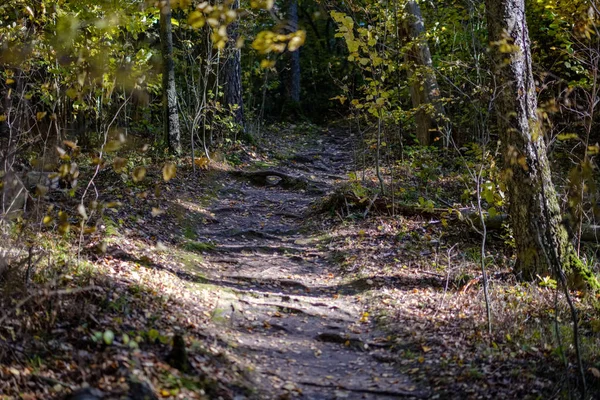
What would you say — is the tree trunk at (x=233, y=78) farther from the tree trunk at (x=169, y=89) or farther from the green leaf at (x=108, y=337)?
the green leaf at (x=108, y=337)

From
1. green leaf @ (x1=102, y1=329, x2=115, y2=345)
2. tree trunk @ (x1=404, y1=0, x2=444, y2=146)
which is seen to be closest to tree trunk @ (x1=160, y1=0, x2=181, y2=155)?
tree trunk @ (x1=404, y1=0, x2=444, y2=146)

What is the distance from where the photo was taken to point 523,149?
6.64 metres

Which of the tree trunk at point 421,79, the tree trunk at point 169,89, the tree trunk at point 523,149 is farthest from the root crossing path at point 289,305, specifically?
the tree trunk at point 421,79

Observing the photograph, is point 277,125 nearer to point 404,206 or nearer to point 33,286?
point 404,206

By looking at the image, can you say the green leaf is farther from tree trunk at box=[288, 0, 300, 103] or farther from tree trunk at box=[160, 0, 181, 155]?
tree trunk at box=[288, 0, 300, 103]

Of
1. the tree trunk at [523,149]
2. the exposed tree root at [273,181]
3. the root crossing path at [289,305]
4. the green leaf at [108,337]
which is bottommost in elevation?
the root crossing path at [289,305]

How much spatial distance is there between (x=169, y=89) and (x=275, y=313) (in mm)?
7236

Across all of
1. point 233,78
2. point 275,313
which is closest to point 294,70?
point 233,78

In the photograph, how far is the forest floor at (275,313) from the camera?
4.09 metres

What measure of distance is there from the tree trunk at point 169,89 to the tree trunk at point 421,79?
5.27 metres

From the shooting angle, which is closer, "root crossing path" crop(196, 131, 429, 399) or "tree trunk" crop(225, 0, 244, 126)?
"root crossing path" crop(196, 131, 429, 399)

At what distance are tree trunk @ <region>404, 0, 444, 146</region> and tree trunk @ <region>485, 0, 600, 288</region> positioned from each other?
5.90 meters

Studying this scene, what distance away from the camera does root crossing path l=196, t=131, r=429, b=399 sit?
4.71 meters

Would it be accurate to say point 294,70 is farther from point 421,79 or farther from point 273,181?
point 273,181
